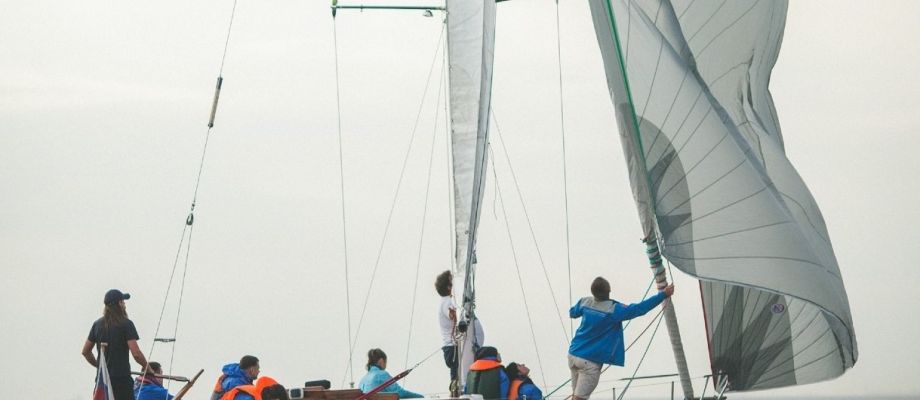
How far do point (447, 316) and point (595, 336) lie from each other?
129 inches

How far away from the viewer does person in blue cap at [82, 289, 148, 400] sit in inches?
555

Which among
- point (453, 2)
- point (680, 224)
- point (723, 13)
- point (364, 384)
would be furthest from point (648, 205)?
point (453, 2)

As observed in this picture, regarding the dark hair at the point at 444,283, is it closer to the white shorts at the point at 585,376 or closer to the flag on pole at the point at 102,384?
the white shorts at the point at 585,376

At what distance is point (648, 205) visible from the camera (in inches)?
531

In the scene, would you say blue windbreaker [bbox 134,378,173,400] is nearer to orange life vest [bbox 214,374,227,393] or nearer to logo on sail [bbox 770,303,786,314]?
orange life vest [bbox 214,374,227,393]

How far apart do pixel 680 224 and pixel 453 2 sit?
5.98m

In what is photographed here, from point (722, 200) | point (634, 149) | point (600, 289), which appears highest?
point (634, 149)

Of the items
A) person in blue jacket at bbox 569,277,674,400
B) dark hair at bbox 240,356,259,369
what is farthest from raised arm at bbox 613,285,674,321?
dark hair at bbox 240,356,259,369

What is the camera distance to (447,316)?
57.8 feet

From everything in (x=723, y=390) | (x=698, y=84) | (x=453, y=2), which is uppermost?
(x=453, y=2)

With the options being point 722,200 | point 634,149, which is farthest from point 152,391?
point 722,200

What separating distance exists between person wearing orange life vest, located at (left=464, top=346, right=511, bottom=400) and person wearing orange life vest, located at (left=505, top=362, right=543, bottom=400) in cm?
9

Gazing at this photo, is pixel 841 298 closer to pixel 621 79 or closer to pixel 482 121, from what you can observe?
pixel 621 79

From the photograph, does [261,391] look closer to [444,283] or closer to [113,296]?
[113,296]
